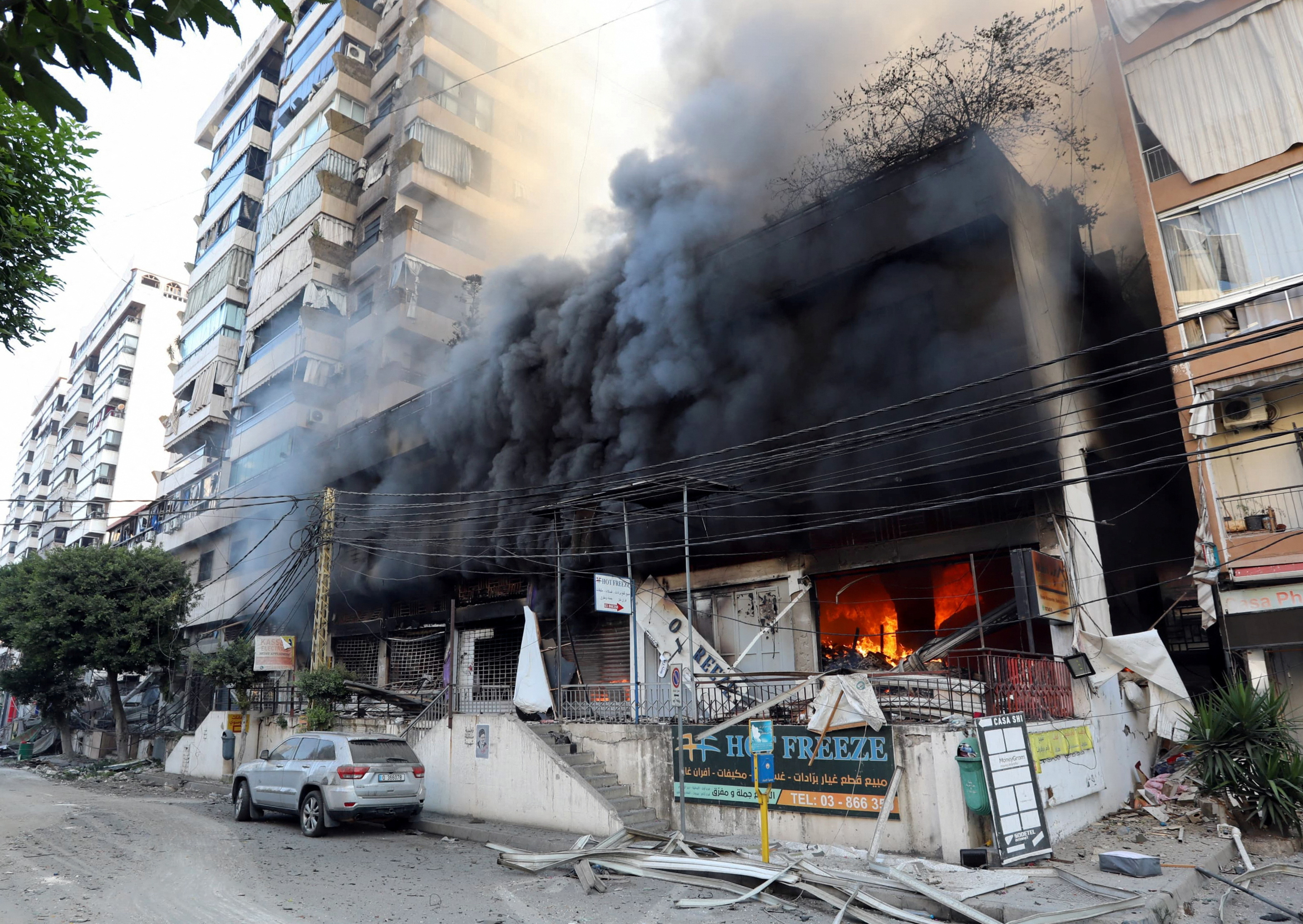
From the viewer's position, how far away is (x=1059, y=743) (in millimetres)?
10055

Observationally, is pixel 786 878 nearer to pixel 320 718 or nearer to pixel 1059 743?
pixel 1059 743

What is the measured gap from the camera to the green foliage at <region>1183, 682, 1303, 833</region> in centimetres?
941

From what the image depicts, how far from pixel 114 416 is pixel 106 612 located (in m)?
36.8

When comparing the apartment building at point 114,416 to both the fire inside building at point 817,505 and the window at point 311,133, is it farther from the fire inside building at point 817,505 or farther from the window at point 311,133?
the fire inside building at point 817,505

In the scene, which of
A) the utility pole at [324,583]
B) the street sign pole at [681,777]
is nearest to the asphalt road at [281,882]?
the street sign pole at [681,777]

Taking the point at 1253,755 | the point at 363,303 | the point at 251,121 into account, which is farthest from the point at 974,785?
the point at 251,121

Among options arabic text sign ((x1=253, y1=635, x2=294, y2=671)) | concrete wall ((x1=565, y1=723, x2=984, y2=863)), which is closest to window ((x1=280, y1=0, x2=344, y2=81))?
arabic text sign ((x1=253, y1=635, x2=294, y2=671))

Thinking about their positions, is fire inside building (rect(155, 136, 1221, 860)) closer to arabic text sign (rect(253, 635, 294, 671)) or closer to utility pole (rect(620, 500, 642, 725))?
utility pole (rect(620, 500, 642, 725))

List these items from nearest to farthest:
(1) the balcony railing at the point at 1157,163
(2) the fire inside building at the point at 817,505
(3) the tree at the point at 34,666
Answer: (2) the fire inside building at the point at 817,505
(1) the balcony railing at the point at 1157,163
(3) the tree at the point at 34,666

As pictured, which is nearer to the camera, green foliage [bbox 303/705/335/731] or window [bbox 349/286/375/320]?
green foliage [bbox 303/705/335/731]

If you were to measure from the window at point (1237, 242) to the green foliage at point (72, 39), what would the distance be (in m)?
15.8

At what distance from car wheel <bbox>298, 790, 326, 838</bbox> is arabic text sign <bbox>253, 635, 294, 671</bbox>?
7.16 meters

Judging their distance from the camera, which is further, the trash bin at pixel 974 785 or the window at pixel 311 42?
the window at pixel 311 42

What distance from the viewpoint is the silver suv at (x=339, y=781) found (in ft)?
36.8
